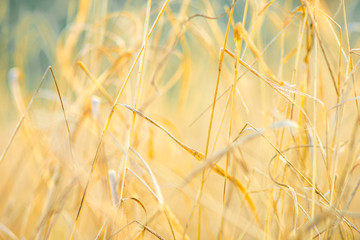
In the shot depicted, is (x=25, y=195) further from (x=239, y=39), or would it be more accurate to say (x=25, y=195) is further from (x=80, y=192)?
(x=239, y=39)

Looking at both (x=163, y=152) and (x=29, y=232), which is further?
(x=163, y=152)

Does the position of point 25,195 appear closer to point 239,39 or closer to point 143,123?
point 143,123

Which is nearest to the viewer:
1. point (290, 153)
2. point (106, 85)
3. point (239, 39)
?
point (239, 39)

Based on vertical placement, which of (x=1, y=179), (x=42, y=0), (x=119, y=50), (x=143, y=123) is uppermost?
(x=42, y=0)

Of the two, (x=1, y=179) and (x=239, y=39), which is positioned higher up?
(x=239, y=39)

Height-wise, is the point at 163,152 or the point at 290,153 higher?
the point at 290,153

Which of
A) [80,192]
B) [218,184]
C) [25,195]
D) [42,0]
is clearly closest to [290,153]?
[80,192]

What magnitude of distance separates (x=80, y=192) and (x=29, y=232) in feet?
0.55

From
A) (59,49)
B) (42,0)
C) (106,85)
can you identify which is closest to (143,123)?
(106,85)

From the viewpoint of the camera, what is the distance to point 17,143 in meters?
1.38

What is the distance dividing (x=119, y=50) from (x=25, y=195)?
42 cm

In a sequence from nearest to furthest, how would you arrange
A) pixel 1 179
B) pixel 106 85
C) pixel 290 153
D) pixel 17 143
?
pixel 290 153 → pixel 106 85 → pixel 1 179 → pixel 17 143

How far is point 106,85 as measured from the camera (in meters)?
0.85

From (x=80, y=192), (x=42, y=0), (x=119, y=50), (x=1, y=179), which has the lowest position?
(x=1, y=179)
